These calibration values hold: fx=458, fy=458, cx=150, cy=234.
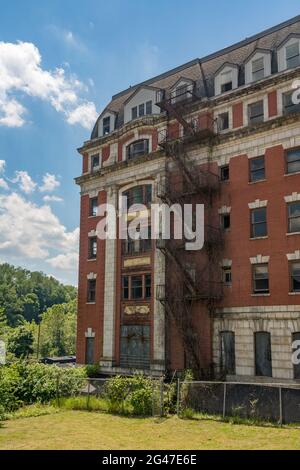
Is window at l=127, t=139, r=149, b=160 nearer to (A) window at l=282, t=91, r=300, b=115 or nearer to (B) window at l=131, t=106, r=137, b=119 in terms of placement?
(B) window at l=131, t=106, r=137, b=119

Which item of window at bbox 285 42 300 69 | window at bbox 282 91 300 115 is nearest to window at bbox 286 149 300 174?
window at bbox 282 91 300 115

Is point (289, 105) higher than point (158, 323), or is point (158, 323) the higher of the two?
point (289, 105)

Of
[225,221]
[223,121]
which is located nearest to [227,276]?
[225,221]

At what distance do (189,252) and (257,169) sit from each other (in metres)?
7.25

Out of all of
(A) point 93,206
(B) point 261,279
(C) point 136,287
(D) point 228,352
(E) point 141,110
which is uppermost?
(E) point 141,110

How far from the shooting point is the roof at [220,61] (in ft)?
103

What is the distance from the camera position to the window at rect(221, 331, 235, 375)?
29.3 meters

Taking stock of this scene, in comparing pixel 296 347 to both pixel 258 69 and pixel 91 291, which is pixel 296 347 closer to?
pixel 258 69

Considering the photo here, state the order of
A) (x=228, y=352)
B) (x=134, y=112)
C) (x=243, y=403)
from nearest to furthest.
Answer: (x=243, y=403)
(x=228, y=352)
(x=134, y=112)

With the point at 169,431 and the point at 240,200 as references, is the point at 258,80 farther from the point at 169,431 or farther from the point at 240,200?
the point at 169,431

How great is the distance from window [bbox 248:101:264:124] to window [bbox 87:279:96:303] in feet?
60.2

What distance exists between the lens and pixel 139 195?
36.5m

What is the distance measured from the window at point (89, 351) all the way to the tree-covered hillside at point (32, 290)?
325 feet

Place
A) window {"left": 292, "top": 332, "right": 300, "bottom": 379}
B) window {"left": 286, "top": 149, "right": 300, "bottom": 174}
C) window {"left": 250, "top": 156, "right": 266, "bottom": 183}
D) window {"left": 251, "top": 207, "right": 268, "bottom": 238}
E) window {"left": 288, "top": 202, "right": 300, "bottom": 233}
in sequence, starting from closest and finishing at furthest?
window {"left": 292, "top": 332, "right": 300, "bottom": 379}
window {"left": 288, "top": 202, "right": 300, "bottom": 233}
window {"left": 286, "top": 149, "right": 300, "bottom": 174}
window {"left": 251, "top": 207, "right": 268, "bottom": 238}
window {"left": 250, "top": 156, "right": 266, "bottom": 183}
